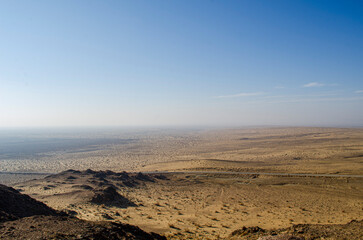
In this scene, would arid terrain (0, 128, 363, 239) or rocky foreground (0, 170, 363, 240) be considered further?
arid terrain (0, 128, 363, 239)

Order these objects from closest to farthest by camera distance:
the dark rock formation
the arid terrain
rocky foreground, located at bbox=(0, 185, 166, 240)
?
rocky foreground, located at bbox=(0, 185, 166, 240), the dark rock formation, the arid terrain

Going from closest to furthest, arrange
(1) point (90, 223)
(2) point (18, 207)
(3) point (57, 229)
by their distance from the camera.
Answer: (3) point (57, 229) → (1) point (90, 223) → (2) point (18, 207)

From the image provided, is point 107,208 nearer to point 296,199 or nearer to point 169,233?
point 169,233

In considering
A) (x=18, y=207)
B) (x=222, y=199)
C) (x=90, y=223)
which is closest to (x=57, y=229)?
(x=90, y=223)

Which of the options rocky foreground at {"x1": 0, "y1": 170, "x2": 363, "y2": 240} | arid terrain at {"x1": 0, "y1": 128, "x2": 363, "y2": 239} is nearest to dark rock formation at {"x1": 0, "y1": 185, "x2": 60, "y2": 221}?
rocky foreground at {"x1": 0, "y1": 170, "x2": 363, "y2": 240}

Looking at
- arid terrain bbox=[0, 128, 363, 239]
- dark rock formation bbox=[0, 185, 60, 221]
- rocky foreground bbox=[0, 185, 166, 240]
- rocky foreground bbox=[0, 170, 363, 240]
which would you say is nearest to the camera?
rocky foreground bbox=[0, 185, 166, 240]

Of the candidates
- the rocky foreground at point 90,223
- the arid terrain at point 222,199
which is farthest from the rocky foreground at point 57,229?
the arid terrain at point 222,199

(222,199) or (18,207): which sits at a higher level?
(18,207)

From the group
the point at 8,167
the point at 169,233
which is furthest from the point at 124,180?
the point at 8,167

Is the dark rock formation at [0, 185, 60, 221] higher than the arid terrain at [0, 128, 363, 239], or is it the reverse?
the dark rock formation at [0, 185, 60, 221]

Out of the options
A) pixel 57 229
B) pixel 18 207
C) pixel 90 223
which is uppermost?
pixel 57 229

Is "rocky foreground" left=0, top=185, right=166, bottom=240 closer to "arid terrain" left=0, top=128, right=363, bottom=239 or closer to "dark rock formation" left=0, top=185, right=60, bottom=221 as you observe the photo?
"dark rock formation" left=0, top=185, right=60, bottom=221

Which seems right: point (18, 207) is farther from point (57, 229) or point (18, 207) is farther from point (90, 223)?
point (90, 223)

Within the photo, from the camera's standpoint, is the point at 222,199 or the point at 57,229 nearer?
the point at 57,229
